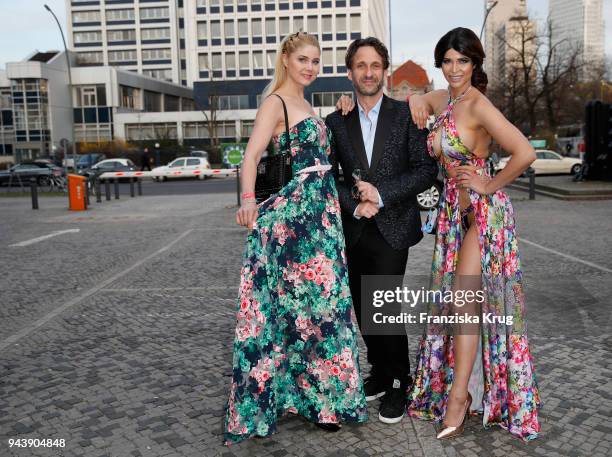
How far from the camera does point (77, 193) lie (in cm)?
1781

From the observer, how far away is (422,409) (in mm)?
3412

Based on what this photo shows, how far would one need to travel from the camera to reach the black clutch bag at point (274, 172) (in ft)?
10.4

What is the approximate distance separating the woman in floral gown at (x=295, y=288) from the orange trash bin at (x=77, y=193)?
15.8m

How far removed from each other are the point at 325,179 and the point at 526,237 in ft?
26.0

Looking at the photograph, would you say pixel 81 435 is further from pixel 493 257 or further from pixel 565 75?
pixel 565 75

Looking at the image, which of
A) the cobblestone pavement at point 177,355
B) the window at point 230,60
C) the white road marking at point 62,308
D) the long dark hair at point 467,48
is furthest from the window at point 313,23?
the long dark hair at point 467,48

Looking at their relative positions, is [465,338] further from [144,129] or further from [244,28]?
[244,28]

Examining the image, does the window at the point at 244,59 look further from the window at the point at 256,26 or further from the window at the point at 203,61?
the window at the point at 203,61

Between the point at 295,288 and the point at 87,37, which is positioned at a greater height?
the point at 87,37

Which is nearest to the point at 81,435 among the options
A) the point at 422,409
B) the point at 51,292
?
the point at 422,409

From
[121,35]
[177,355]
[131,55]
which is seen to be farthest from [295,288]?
[121,35]

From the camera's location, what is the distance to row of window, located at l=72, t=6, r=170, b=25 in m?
94.6

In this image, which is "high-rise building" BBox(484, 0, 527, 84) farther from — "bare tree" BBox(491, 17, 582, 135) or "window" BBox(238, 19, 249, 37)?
"window" BBox(238, 19, 249, 37)

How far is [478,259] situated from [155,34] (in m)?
100
